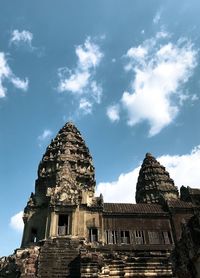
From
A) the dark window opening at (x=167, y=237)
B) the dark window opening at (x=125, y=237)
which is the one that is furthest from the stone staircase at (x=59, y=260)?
the dark window opening at (x=167, y=237)

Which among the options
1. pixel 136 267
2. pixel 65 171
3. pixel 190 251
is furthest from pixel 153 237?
pixel 190 251

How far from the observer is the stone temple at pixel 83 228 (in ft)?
73.2

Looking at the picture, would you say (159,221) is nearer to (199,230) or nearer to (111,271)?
(111,271)

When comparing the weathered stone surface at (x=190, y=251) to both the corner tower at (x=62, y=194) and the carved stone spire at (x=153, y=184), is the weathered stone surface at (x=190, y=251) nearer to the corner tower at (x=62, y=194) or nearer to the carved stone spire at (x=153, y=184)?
the corner tower at (x=62, y=194)

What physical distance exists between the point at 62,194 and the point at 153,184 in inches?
812

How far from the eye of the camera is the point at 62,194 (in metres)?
30.1

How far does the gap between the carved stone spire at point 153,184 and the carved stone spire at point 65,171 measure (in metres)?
12.8

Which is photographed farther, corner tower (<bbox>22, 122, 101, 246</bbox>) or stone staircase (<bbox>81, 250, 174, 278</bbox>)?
corner tower (<bbox>22, 122, 101, 246</bbox>)

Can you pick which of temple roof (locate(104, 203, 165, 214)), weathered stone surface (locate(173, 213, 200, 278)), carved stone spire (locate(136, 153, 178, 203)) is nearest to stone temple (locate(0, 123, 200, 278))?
temple roof (locate(104, 203, 165, 214))

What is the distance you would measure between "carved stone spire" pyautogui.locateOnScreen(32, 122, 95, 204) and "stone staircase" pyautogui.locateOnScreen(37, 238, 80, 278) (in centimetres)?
524

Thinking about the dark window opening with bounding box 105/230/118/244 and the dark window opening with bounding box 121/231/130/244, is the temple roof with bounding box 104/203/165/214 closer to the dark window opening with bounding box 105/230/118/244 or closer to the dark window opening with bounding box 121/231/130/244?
the dark window opening with bounding box 121/231/130/244

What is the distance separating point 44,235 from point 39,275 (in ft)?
20.5

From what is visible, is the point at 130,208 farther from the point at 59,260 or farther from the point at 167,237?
the point at 59,260

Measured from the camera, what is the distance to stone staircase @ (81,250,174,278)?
22.6 metres
